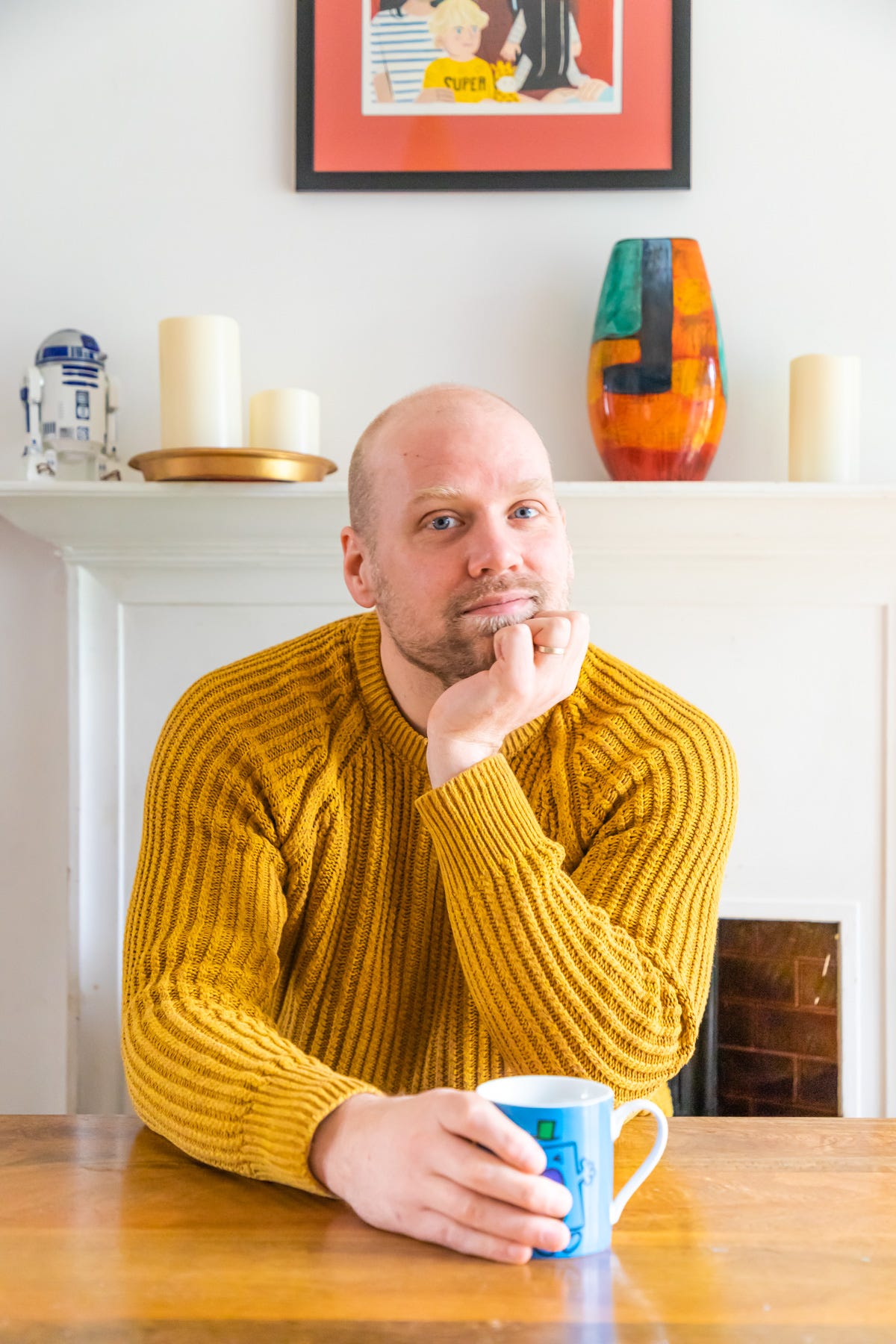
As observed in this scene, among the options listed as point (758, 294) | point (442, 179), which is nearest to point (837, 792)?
→ point (758, 294)

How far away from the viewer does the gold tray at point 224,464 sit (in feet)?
5.10

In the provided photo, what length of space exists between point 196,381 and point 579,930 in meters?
0.96

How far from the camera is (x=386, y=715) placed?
4.27 feet

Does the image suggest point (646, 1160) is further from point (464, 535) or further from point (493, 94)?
point (493, 94)

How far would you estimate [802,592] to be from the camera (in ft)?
5.65

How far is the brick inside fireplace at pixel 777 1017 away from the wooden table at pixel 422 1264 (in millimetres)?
808

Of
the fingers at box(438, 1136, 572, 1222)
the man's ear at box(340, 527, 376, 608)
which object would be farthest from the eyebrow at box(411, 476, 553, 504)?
the fingers at box(438, 1136, 572, 1222)

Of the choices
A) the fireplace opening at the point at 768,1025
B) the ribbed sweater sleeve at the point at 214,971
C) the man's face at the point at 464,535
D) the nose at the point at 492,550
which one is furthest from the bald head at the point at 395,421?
the fireplace opening at the point at 768,1025

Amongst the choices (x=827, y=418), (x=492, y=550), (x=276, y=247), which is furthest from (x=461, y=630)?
(x=276, y=247)

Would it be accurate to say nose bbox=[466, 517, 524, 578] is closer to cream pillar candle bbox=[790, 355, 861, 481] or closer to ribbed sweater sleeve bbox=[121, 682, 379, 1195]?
ribbed sweater sleeve bbox=[121, 682, 379, 1195]

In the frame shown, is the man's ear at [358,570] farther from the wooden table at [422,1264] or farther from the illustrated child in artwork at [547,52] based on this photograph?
the illustrated child in artwork at [547,52]

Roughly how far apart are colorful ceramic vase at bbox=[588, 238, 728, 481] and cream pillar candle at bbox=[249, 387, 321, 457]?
0.41 metres

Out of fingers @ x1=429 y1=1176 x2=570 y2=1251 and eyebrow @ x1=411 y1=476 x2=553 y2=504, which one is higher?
eyebrow @ x1=411 y1=476 x2=553 y2=504

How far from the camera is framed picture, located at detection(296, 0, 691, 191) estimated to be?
173 centimetres
